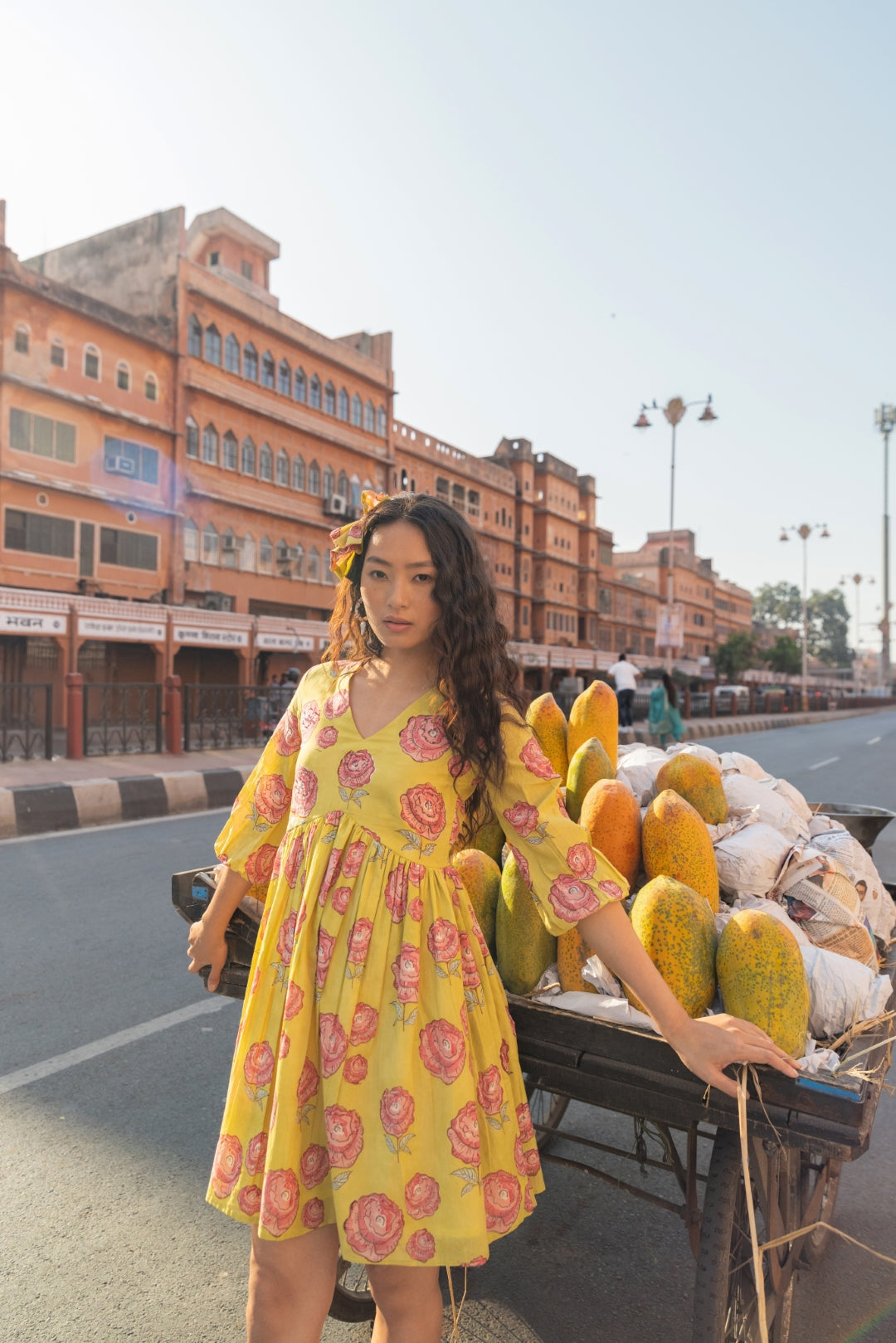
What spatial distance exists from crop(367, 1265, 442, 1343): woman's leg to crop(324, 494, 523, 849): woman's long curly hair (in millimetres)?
698

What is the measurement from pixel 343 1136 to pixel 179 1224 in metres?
1.14

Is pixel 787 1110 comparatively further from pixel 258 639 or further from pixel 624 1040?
pixel 258 639

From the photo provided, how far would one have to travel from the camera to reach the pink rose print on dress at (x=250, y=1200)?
141 cm

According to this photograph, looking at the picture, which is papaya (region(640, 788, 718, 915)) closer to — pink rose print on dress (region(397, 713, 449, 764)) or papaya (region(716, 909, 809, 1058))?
papaya (region(716, 909, 809, 1058))

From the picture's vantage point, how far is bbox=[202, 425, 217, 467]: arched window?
87.8 ft

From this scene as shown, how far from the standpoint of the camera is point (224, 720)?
12.6m

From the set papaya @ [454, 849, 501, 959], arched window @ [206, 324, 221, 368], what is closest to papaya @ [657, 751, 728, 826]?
papaya @ [454, 849, 501, 959]

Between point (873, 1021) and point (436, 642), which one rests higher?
point (436, 642)

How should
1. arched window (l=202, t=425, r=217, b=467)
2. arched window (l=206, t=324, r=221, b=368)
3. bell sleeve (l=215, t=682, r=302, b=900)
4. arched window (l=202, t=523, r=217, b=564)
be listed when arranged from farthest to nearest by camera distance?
arched window (l=206, t=324, r=221, b=368)
arched window (l=202, t=425, r=217, b=467)
arched window (l=202, t=523, r=217, b=564)
bell sleeve (l=215, t=682, r=302, b=900)

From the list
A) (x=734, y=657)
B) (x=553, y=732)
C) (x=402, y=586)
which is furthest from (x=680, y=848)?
(x=734, y=657)

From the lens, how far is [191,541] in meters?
26.0

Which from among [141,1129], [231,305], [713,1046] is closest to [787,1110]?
[713,1046]

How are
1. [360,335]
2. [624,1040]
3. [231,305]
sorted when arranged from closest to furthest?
[624,1040], [231,305], [360,335]

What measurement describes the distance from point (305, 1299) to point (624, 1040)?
2.14ft
